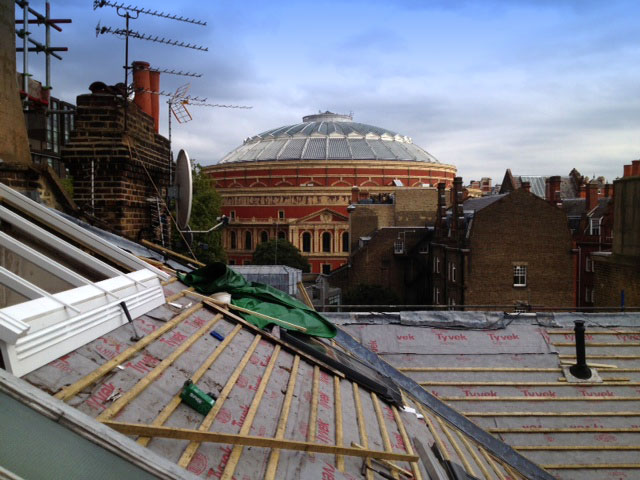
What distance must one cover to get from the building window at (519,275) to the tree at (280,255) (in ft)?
111

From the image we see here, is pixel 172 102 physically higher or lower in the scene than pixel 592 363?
higher

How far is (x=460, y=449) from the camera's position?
6.70 metres

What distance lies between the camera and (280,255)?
63781 millimetres

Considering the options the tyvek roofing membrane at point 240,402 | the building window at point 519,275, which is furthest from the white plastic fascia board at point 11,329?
the building window at point 519,275

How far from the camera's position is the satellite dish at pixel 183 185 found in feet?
36.2

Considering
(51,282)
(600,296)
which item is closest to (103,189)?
(51,282)

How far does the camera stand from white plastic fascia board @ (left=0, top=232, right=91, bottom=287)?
Result: 183 inches

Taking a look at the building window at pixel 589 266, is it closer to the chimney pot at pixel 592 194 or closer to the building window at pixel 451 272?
the chimney pot at pixel 592 194

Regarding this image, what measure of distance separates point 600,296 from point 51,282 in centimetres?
1502

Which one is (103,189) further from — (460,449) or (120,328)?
(460,449)

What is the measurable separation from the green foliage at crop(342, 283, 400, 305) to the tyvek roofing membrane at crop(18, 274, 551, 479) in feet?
114

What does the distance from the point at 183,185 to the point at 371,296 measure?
31.7 meters

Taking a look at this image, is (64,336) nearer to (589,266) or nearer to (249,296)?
(249,296)

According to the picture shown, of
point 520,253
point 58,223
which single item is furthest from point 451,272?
point 58,223
